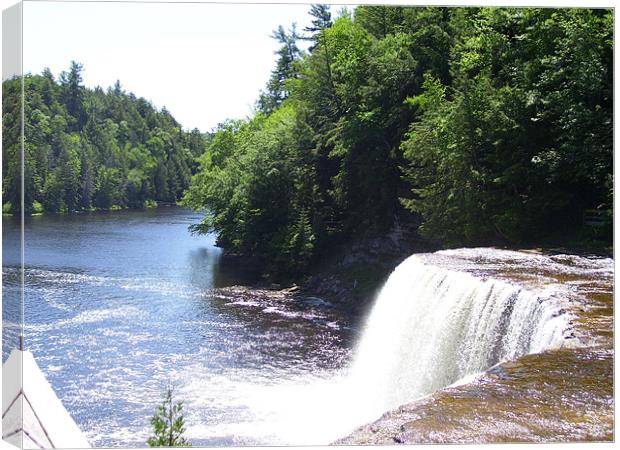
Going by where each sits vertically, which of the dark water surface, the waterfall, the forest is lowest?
the dark water surface

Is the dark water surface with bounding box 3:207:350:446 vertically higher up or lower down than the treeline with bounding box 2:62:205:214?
lower down

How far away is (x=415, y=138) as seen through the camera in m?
15.9

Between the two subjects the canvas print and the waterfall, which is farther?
the waterfall

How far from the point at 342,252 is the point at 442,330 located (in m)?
10.5

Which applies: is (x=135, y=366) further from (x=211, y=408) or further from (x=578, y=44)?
(x=578, y=44)

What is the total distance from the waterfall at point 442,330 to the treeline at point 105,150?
613 inches

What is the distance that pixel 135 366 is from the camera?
477 inches

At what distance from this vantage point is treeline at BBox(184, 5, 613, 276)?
35.6 ft

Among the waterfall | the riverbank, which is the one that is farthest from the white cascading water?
the riverbank

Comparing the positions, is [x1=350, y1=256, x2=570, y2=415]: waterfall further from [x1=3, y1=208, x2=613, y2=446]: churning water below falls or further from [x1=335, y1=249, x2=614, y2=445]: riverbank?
[x1=335, y1=249, x2=614, y2=445]: riverbank

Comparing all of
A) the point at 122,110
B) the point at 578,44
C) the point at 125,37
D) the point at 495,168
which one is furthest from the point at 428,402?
the point at 122,110

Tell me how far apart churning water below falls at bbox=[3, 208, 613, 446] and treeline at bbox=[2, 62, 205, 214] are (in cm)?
927

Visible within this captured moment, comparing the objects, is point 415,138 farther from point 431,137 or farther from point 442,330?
point 442,330

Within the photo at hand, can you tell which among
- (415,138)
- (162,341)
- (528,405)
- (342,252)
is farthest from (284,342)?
(528,405)
